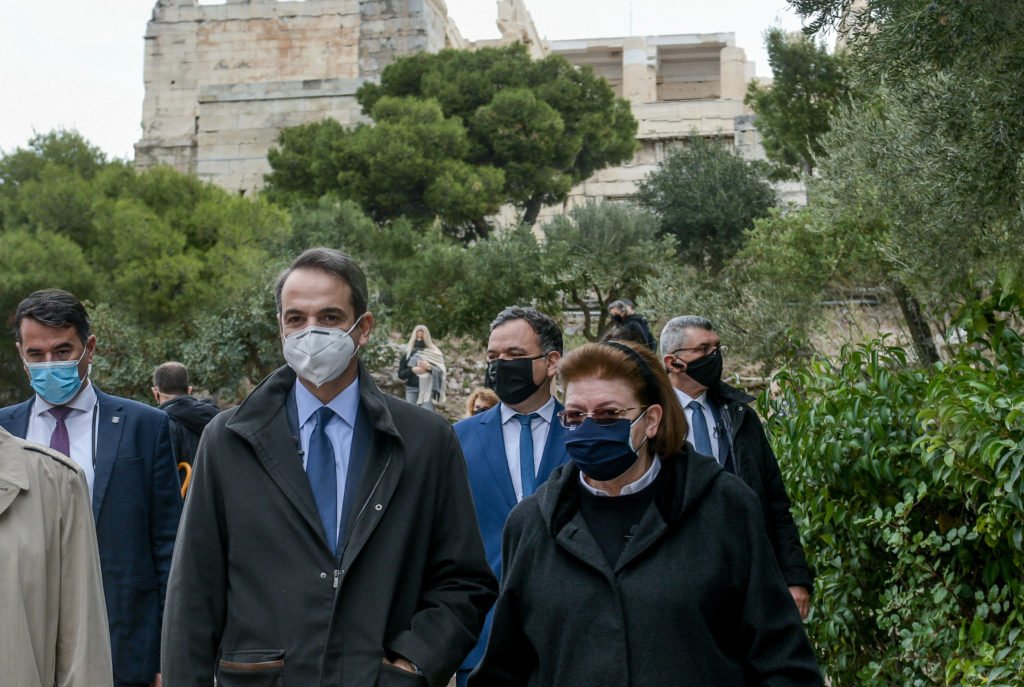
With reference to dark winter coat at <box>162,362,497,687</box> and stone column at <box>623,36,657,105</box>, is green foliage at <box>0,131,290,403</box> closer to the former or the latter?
dark winter coat at <box>162,362,497,687</box>

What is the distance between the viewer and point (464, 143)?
26.1 m

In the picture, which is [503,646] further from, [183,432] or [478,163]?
[478,163]

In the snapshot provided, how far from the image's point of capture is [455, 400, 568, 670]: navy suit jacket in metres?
4.46

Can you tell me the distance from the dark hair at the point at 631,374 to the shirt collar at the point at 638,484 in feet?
0.16

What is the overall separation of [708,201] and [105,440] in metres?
21.1

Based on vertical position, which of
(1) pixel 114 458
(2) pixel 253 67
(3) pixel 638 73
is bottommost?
(1) pixel 114 458

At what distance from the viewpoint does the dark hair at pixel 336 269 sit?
3340 mm

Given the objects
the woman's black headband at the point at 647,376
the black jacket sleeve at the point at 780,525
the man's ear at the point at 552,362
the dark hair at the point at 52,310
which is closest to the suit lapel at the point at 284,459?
the woman's black headband at the point at 647,376

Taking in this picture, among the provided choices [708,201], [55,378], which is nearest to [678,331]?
[55,378]

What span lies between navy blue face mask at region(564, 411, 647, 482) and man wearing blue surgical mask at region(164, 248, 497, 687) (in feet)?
1.65

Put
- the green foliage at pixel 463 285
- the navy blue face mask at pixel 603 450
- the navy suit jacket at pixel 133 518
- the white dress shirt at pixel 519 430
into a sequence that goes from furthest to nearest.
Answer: the green foliage at pixel 463 285, the white dress shirt at pixel 519 430, the navy suit jacket at pixel 133 518, the navy blue face mask at pixel 603 450

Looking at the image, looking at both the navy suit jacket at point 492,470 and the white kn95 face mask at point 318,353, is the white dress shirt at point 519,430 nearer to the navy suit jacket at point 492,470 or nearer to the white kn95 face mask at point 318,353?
the navy suit jacket at point 492,470

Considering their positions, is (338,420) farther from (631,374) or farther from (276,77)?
(276,77)

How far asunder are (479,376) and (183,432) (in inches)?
561
